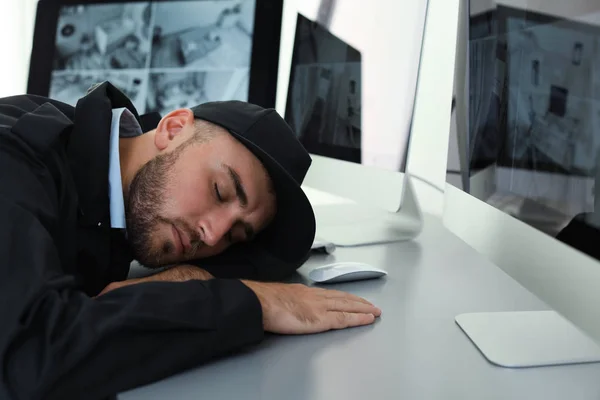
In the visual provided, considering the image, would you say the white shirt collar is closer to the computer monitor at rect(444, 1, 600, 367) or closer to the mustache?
the mustache

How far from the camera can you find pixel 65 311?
552 millimetres

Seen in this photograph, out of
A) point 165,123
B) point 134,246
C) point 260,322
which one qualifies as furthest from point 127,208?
point 260,322

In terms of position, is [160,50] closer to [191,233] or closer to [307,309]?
[191,233]

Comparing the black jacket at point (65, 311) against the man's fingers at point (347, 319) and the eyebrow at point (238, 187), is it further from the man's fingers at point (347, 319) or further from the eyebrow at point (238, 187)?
the eyebrow at point (238, 187)

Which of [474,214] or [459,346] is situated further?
[474,214]

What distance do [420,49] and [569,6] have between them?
502 millimetres

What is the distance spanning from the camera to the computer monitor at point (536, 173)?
1.70 ft

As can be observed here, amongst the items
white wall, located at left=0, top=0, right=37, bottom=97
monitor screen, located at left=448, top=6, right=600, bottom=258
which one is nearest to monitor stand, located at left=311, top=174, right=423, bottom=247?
monitor screen, located at left=448, top=6, right=600, bottom=258

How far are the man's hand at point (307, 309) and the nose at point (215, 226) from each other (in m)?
0.21

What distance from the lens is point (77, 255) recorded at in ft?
2.58

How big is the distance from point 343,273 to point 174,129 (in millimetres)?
410

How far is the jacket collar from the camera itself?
79 cm

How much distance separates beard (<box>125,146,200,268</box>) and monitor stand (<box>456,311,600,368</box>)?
449 millimetres

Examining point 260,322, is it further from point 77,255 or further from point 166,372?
point 77,255
